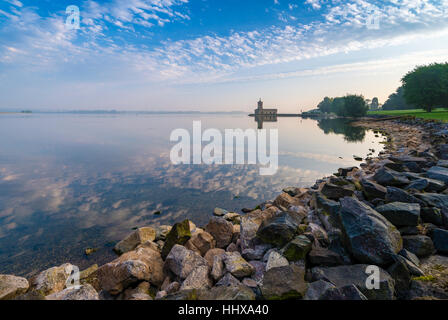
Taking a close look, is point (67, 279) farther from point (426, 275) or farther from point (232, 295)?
point (426, 275)

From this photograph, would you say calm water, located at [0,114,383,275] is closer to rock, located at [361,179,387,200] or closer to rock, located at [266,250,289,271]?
rock, located at [361,179,387,200]

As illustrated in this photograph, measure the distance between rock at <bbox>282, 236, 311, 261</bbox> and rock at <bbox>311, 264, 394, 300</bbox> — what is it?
471mm

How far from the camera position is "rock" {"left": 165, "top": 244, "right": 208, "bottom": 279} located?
16.3ft

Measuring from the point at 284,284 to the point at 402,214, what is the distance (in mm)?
3527

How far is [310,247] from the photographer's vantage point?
15.8 ft

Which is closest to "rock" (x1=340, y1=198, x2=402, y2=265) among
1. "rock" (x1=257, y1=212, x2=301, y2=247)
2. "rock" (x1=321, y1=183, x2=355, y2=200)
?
"rock" (x1=257, y1=212, x2=301, y2=247)

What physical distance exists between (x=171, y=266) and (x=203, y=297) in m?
2.22

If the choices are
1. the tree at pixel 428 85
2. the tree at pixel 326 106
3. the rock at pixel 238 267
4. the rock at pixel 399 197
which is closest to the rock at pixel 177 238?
the rock at pixel 238 267

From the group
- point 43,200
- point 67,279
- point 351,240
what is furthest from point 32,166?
point 351,240

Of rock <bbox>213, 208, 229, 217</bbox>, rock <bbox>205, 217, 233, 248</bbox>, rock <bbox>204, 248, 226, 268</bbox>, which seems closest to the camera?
rock <bbox>204, 248, 226, 268</bbox>

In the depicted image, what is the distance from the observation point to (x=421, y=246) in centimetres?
432

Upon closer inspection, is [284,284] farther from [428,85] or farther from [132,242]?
[428,85]

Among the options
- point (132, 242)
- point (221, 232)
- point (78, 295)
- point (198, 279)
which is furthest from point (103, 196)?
point (198, 279)

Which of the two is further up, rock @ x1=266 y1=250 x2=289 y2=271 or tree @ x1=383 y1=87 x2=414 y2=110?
tree @ x1=383 y1=87 x2=414 y2=110
